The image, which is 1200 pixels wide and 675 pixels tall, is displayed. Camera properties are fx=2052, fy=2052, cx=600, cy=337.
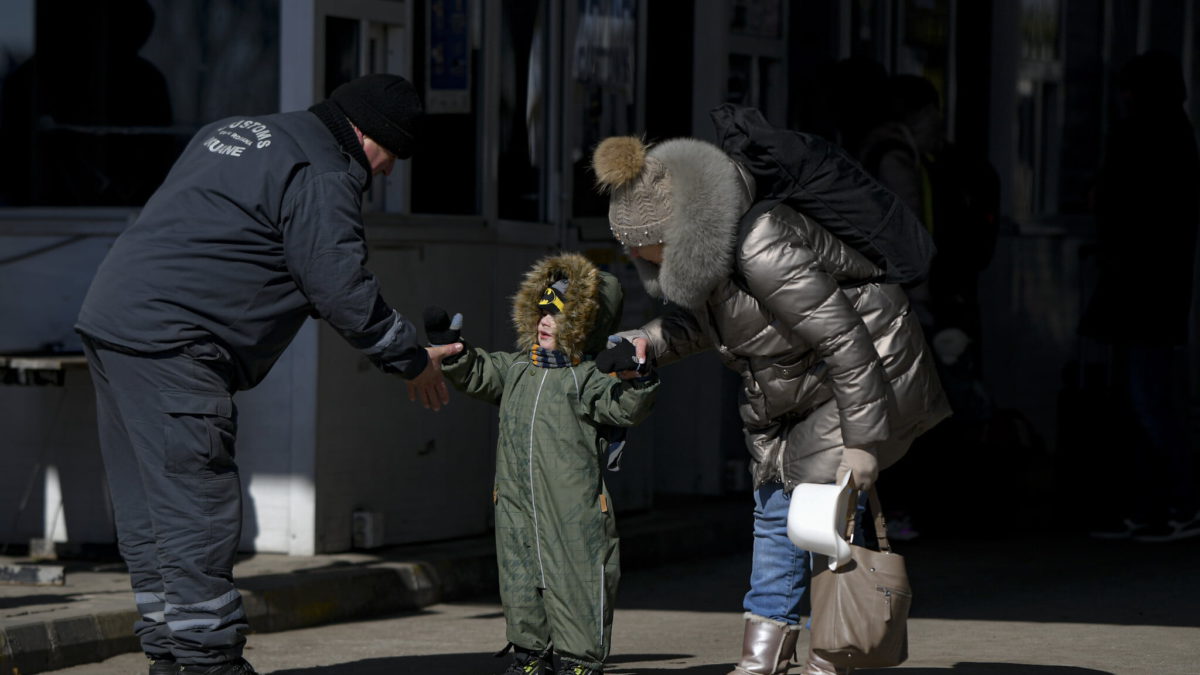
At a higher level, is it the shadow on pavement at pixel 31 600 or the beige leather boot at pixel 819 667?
the beige leather boot at pixel 819 667

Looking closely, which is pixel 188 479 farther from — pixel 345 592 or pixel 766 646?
pixel 345 592

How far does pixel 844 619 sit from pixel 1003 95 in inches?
358

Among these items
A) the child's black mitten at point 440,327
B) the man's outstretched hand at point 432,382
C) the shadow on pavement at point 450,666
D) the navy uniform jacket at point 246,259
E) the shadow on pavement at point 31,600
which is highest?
the navy uniform jacket at point 246,259

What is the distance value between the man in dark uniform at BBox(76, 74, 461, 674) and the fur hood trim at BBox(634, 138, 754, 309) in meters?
0.76

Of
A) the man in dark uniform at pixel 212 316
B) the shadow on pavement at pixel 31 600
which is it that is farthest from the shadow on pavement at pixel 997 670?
the shadow on pavement at pixel 31 600

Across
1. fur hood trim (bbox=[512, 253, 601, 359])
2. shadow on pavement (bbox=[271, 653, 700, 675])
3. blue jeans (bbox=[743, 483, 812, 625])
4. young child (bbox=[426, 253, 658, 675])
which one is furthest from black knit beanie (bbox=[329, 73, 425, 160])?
shadow on pavement (bbox=[271, 653, 700, 675])

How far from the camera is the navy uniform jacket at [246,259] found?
17.7 ft

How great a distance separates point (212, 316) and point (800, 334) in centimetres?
156

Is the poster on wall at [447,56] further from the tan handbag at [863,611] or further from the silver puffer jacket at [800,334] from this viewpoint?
the tan handbag at [863,611]

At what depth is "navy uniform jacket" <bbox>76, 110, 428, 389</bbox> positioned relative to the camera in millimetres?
5406

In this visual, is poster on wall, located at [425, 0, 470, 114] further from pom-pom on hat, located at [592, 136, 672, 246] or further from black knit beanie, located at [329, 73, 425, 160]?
pom-pom on hat, located at [592, 136, 672, 246]

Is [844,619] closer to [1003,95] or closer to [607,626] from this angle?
[607,626]

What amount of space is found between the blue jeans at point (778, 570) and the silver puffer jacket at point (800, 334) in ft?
0.28

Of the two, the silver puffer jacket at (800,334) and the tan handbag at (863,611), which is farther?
the tan handbag at (863,611)
